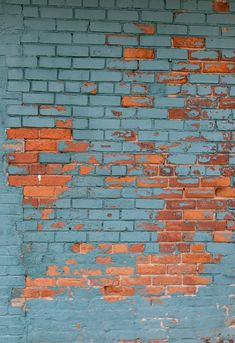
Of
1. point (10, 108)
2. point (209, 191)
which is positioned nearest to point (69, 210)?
point (10, 108)

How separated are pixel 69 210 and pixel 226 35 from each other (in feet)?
4.99

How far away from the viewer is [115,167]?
2.87 meters

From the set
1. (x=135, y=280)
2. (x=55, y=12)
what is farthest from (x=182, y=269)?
(x=55, y=12)

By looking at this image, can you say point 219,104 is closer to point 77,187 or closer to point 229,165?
point 229,165

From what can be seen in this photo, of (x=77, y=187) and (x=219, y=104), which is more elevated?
(x=219, y=104)

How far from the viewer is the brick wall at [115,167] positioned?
9.21 feet

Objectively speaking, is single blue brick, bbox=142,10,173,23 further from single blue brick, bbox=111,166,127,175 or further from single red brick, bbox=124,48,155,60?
single blue brick, bbox=111,166,127,175

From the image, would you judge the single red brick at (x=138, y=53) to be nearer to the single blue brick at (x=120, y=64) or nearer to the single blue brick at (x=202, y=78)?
the single blue brick at (x=120, y=64)

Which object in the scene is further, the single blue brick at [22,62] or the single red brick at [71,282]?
the single red brick at [71,282]

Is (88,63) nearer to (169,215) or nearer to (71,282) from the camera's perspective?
(169,215)

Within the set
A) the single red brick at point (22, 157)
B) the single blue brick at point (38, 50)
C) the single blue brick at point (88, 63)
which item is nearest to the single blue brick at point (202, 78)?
the single blue brick at point (88, 63)

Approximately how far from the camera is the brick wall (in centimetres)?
281

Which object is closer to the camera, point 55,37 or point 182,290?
point 55,37

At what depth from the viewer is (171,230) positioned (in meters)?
2.92
